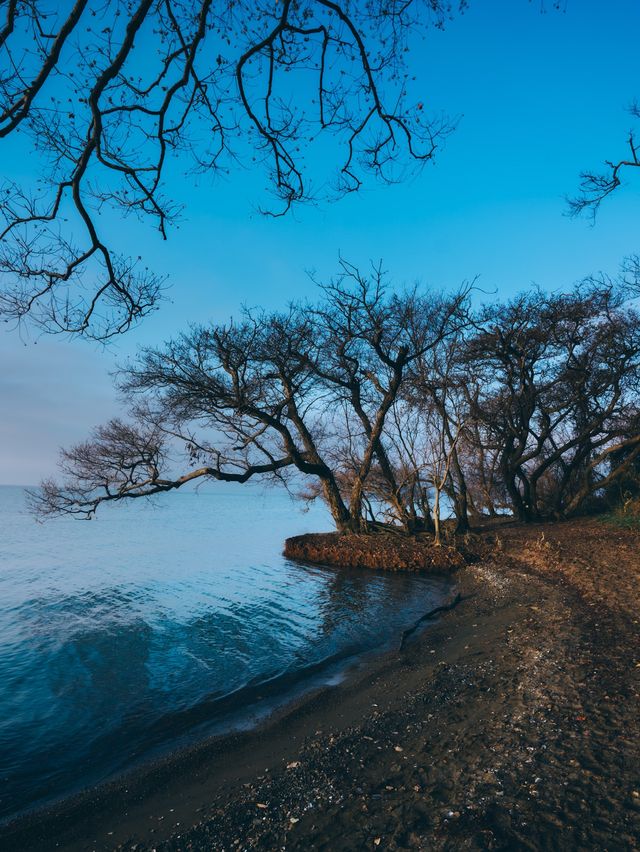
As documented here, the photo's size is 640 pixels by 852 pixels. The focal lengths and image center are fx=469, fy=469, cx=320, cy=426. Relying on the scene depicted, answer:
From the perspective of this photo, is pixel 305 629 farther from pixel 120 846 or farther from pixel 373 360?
pixel 373 360

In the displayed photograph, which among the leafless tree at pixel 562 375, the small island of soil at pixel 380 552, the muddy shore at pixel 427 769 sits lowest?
the muddy shore at pixel 427 769

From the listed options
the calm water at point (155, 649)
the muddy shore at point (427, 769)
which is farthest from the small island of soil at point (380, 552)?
the muddy shore at point (427, 769)

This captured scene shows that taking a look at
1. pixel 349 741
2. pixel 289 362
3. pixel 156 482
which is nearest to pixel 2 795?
pixel 349 741

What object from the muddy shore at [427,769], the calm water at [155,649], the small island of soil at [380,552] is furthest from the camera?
the small island of soil at [380,552]

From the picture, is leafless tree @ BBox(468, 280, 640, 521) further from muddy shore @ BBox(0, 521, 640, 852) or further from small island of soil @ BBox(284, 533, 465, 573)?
muddy shore @ BBox(0, 521, 640, 852)

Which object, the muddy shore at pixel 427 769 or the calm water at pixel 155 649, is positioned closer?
the muddy shore at pixel 427 769

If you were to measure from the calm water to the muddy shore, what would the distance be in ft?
3.20

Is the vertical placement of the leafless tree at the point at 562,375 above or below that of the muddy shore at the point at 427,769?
above

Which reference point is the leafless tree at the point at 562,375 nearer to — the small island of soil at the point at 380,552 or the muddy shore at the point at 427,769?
the small island of soil at the point at 380,552

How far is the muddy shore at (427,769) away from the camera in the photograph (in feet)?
10.7

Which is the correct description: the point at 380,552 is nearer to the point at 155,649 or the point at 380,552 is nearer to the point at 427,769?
the point at 155,649

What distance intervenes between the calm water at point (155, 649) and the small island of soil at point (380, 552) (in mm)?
910

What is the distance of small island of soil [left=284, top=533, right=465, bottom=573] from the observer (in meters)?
16.1

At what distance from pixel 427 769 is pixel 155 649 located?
23.9ft
